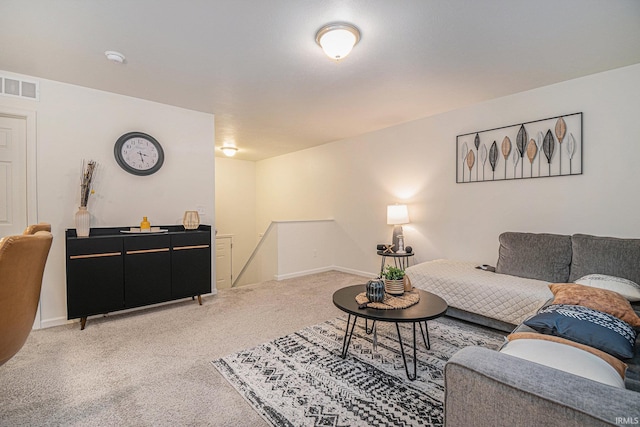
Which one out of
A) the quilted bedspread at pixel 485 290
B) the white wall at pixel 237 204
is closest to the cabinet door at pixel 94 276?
the quilted bedspread at pixel 485 290

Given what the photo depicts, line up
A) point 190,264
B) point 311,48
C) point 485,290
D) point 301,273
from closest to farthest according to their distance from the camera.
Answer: point 311,48
point 485,290
point 190,264
point 301,273

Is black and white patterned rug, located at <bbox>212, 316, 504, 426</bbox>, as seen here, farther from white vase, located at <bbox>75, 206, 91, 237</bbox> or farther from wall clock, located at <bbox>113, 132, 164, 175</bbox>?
wall clock, located at <bbox>113, 132, 164, 175</bbox>

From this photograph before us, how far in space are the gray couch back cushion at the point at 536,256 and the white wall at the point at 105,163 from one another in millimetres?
3667

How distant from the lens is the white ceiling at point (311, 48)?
6.15 ft

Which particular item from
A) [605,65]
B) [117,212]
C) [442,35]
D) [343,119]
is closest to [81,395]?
[117,212]

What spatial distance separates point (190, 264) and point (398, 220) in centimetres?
279

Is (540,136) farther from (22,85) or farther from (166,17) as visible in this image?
(22,85)

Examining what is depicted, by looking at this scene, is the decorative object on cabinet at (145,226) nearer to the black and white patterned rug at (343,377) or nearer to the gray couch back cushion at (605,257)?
the black and white patterned rug at (343,377)

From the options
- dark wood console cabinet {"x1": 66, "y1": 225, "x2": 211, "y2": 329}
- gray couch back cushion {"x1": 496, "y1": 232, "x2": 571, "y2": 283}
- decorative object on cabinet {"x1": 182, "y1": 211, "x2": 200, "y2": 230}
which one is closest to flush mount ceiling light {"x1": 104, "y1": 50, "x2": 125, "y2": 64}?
dark wood console cabinet {"x1": 66, "y1": 225, "x2": 211, "y2": 329}

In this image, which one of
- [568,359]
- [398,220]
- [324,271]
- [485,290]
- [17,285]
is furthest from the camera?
[324,271]

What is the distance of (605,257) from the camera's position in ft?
7.91

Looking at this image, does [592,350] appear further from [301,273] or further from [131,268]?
[301,273]

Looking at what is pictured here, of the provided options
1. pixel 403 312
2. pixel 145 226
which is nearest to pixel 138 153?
pixel 145 226

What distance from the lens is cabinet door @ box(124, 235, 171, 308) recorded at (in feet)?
9.66
